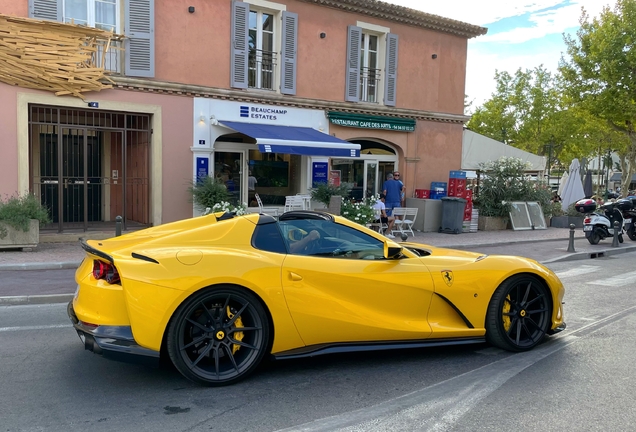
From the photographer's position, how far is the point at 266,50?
1520 cm

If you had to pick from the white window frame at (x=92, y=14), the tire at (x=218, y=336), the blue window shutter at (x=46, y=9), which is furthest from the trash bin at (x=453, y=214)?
the tire at (x=218, y=336)

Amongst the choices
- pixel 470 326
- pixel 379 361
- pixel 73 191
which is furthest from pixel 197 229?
pixel 73 191

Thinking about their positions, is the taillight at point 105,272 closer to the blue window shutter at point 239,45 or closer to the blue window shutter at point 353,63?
the blue window shutter at point 239,45

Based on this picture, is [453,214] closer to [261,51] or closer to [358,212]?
[358,212]

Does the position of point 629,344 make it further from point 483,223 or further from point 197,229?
point 483,223

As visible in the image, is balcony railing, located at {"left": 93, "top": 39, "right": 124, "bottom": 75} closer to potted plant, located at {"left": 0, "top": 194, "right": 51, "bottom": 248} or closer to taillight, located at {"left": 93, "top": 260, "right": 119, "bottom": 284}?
potted plant, located at {"left": 0, "top": 194, "right": 51, "bottom": 248}

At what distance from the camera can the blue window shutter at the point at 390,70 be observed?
1717 cm

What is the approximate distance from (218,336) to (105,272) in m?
0.99

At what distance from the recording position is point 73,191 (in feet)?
44.3

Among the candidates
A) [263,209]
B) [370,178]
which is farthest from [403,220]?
[263,209]

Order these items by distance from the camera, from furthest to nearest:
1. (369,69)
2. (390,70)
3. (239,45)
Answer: (390,70) → (369,69) → (239,45)

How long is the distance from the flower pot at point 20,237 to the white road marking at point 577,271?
33.8ft

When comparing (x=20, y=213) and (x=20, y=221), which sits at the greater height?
(x=20, y=213)

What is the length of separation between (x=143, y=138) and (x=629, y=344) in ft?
40.0
